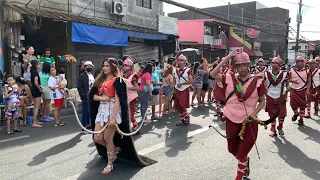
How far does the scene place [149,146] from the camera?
6320 mm

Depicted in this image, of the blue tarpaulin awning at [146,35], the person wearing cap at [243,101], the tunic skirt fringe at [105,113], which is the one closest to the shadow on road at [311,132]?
the person wearing cap at [243,101]

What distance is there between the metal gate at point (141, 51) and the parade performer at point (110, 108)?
12455mm

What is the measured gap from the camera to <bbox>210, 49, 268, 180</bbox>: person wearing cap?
166 inches

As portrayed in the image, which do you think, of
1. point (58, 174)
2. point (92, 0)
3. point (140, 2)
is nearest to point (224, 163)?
point (58, 174)

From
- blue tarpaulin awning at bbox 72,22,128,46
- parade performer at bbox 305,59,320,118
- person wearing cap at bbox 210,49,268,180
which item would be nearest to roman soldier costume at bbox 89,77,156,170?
person wearing cap at bbox 210,49,268,180

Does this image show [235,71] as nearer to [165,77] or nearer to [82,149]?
[82,149]

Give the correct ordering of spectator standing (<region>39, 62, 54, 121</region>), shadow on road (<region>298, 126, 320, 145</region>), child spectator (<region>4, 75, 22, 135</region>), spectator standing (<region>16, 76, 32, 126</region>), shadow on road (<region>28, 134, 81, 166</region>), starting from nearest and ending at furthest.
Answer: shadow on road (<region>28, 134, 81, 166</region>)
shadow on road (<region>298, 126, 320, 145</region>)
child spectator (<region>4, 75, 22, 135</region>)
spectator standing (<region>16, 76, 32, 126</region>)
spectator standing (<region>39, 62, 54, 121</region>)

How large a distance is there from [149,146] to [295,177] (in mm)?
2841

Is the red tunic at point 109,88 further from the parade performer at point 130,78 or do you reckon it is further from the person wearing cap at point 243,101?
the parade performer at point 130,78

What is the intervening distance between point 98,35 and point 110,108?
981 centimetres

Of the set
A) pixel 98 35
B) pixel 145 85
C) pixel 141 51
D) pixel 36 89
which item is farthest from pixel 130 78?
pixel 141 51

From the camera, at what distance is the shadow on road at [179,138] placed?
19.7ft

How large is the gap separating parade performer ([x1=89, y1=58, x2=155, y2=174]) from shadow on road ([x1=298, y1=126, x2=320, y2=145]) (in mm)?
4541

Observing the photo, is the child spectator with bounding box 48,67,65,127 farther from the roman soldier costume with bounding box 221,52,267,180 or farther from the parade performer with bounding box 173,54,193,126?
the roman soldier costume with bounding box 221,52,267,180
